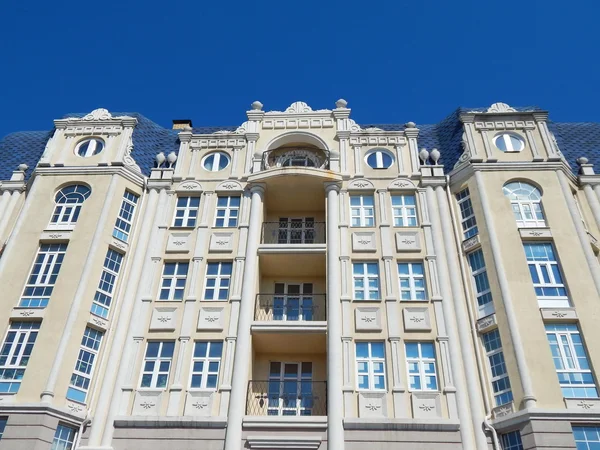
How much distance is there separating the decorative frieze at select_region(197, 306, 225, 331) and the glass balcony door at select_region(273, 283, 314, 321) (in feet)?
7.56

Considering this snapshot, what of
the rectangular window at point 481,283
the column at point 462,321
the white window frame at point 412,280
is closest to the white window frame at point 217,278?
the white window frame at point 412,280

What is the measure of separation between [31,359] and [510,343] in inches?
643

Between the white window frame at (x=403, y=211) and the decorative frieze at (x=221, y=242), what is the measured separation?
279 inches

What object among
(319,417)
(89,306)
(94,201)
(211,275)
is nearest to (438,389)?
(319,417)

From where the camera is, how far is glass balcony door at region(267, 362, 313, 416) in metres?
20.5

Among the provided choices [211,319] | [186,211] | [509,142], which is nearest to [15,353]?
[211,319]

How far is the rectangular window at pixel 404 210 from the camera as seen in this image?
2505cm

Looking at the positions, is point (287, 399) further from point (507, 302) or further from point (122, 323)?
point (507, 302)

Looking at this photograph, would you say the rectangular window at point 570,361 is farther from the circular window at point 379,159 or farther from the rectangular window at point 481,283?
the circular window at point 379,159

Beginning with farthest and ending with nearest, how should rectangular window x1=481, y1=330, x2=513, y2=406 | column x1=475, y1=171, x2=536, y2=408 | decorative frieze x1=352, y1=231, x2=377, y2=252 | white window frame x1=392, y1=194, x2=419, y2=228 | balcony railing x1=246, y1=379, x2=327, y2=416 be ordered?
white window frame x1=392, y1=194, x2=419, y2=228 → decorative frieze x1=352, y1=231, x2=377, y2=252 → balcony railing x1=246, y1=379, x2=327, y2=416 → rectangular window x1=481, y1=330, x2=513, y2=406 → column x1=475, y1=171, x2=536, y2=408

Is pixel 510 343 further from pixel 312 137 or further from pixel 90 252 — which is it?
pixel 90 252

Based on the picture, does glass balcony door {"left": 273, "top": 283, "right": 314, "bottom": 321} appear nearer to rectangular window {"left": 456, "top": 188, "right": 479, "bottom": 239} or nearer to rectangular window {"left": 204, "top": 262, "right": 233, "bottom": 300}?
rectangular window {"left": 204, "top": 262, "right": 233, "bottom": 300}

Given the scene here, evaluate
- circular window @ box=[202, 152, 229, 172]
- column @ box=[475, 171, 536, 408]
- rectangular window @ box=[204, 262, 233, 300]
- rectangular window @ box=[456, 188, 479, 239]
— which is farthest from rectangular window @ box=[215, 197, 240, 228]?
column @ box=[475, 171, 536, 408]

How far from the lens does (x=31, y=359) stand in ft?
65.3
